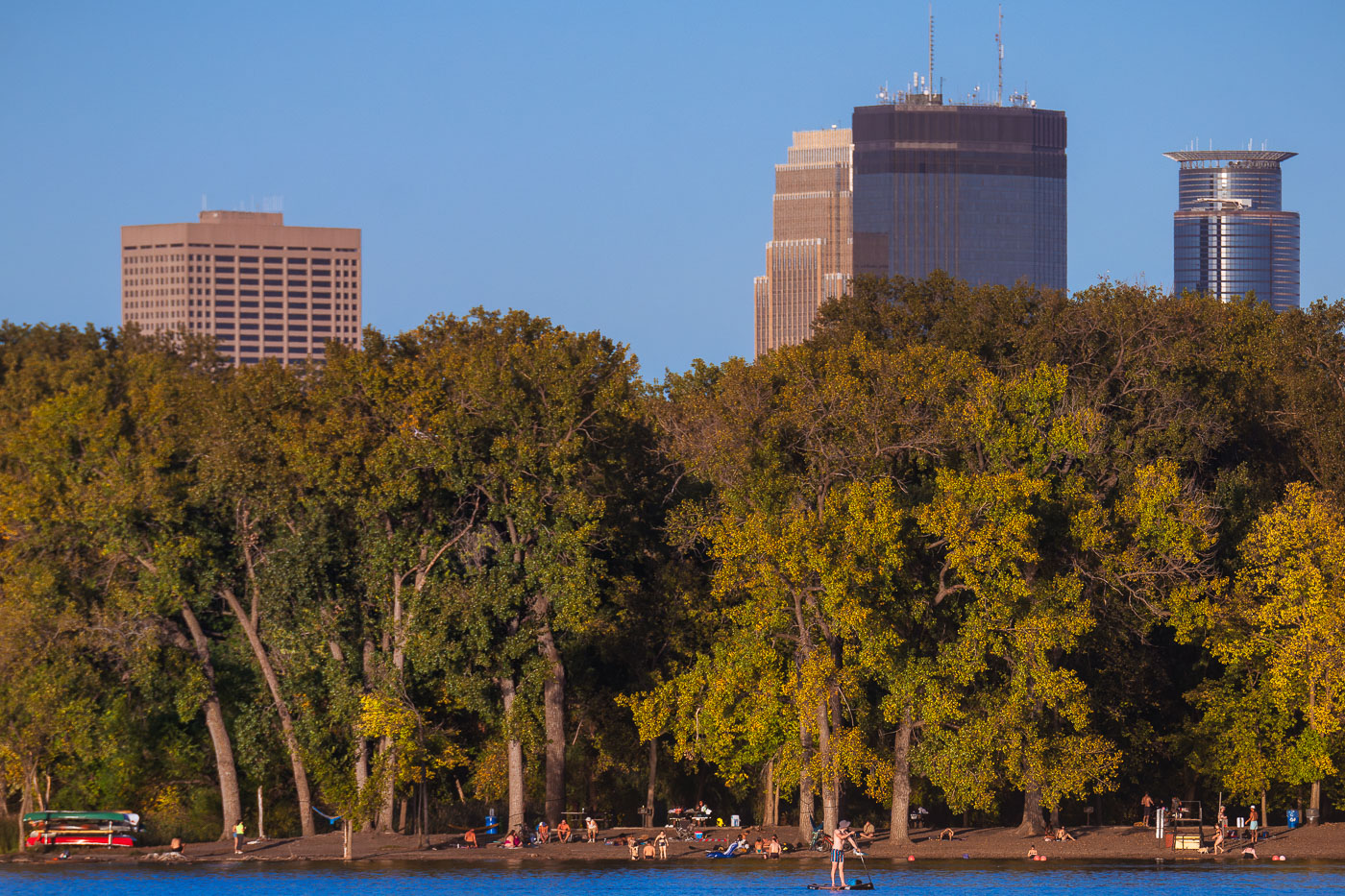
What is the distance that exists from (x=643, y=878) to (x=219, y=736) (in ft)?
68.4

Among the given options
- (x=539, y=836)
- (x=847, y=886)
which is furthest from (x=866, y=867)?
(x=539, y=836)

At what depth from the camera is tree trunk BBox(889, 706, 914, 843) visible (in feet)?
213

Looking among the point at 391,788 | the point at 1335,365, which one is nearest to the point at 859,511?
the point at 391,788

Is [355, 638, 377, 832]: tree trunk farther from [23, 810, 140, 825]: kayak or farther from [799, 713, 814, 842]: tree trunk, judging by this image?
[799, 713, 814, 842]: tree trunk

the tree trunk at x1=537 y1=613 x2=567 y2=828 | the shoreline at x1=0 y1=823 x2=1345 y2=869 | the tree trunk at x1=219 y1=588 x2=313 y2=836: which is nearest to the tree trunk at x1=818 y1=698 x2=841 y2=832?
the shoreline at x1=0 y1=823 x2=1345 y2=869

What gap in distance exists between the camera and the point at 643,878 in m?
57.6

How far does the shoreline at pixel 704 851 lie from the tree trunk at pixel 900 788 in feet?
1.76

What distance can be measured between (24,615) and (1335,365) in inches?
2139

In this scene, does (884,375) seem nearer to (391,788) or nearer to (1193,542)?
(1193,542)

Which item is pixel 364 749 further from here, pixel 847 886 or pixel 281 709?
pixel 847 886

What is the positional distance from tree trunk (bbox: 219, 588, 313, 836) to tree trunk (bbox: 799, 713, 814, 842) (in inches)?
761

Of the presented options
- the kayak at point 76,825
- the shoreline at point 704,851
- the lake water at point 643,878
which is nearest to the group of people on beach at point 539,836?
the shoreline at point 704,851

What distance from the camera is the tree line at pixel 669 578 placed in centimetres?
6284

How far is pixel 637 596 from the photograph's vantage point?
69.7 m
